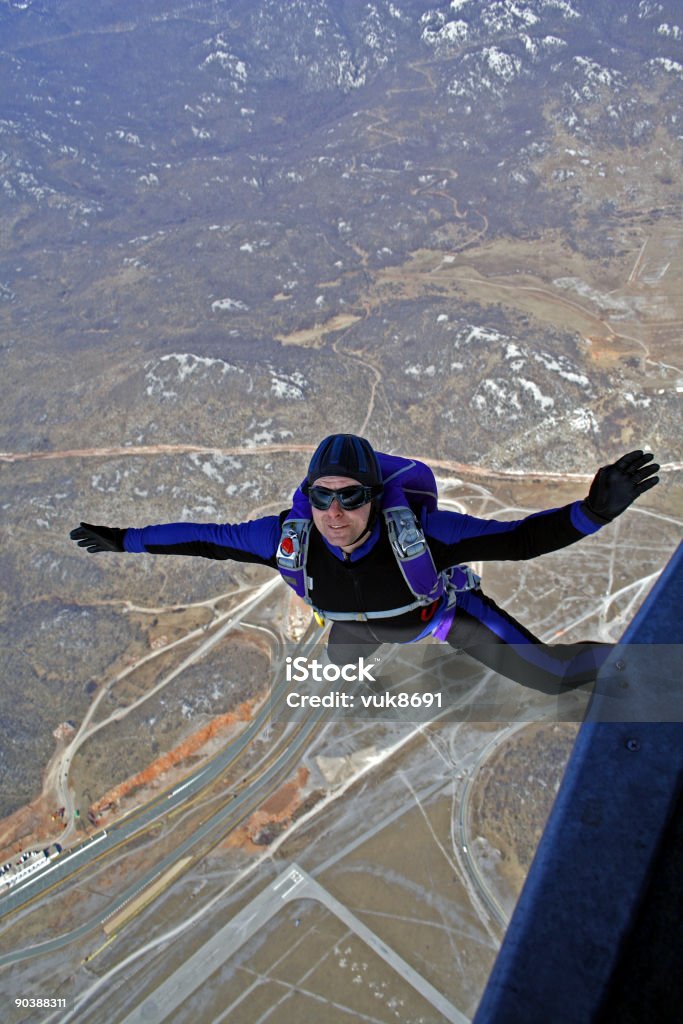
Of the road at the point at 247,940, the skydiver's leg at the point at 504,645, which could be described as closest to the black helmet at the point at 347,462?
the skydiver's leg at the point at 504,645

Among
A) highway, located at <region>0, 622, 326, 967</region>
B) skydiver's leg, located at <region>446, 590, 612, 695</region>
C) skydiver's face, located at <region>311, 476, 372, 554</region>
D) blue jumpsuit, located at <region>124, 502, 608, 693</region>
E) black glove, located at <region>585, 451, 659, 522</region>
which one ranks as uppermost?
black glove, located at <region>585, 451, 659, 522</region>

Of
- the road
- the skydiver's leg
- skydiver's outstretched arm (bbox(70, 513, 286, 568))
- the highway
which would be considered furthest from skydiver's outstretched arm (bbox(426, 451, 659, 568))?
the highway

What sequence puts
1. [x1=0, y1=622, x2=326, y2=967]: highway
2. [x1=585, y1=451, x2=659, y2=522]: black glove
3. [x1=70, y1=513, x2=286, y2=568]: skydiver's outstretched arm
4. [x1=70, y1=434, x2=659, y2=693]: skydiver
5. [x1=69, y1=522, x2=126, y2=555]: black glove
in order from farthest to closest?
[x1=0, y1=622, x2=326, y2=967]: highway
[x1=69, y1=522, x2=126, y2=555]: black glove
[x1=70, y1=513, x2=286, y2=568]: skydiver's outstretched arm
[x1=70, y1=434, x2=659, y2=693]: skydiver
[x1=585, y1=451, x2=659, y2=522]: black glove

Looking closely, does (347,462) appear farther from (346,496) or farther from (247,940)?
(247,940)

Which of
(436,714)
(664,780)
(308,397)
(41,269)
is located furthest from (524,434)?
(41,269)

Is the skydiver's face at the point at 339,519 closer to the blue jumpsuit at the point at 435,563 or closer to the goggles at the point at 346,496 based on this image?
the goggles at the point at 346,496

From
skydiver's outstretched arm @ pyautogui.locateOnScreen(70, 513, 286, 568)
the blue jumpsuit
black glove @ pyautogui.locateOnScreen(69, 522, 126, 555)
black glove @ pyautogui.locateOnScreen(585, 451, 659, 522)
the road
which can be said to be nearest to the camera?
black glove @ pyautogui.locateOnScreen(585, 451, 659, 522)

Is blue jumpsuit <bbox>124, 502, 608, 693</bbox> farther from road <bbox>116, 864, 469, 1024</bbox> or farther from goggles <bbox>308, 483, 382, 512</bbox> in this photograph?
road <bbox>116, 864, 469, 1024</bbox>

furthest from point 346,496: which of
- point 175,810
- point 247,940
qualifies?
point 175,810
